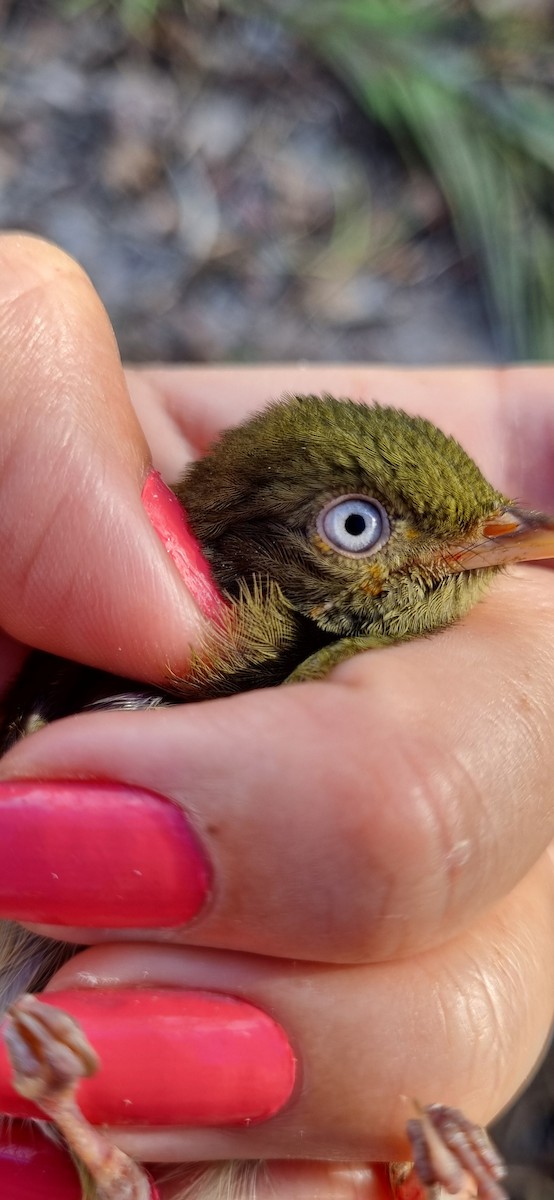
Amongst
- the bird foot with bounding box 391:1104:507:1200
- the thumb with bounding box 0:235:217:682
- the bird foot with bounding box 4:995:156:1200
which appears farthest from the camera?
the thumb with bounding box 0:235:217:682

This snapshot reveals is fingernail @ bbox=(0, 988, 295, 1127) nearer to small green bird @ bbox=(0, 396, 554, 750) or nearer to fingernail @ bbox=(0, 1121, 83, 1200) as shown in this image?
fingernail @ bbox=(0, 1121, 83, 1200)

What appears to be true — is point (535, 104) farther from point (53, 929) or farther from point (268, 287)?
point (53, 929)

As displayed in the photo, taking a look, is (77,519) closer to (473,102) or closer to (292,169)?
(292,169)

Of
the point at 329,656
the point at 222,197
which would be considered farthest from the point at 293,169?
the point at 329,656

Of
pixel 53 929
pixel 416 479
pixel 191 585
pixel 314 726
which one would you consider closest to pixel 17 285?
pixel 191 585

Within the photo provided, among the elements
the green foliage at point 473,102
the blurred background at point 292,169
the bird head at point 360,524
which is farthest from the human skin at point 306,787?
the green foliage at point 473,102

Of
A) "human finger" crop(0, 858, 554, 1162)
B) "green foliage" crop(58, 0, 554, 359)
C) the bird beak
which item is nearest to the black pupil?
the bird beak
